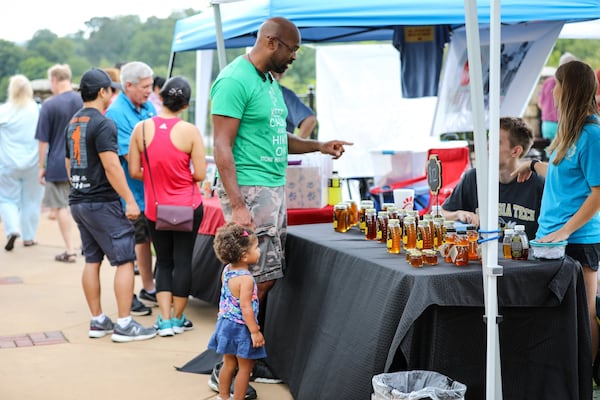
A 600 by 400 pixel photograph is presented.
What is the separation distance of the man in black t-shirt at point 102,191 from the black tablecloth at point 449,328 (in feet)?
6.44

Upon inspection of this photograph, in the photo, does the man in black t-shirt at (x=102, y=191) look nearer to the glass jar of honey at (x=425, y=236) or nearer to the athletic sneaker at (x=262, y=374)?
the athletic sneaker at (x=262, y=374)

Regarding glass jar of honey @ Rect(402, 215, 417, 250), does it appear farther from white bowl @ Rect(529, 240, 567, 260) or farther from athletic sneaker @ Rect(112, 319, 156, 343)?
athletic sneaker @ Rect(112, 319, 156, 343)

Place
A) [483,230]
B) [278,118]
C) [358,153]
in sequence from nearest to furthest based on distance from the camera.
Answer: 1. [483,230]
2. [278,118]
3. [358,153]

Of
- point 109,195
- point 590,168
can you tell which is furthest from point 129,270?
point 590,168

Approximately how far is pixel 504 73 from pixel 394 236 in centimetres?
430

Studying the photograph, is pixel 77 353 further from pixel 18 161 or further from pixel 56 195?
pixel 18 161

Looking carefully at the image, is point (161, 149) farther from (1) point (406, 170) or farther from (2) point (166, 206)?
(1) point (406, 170)

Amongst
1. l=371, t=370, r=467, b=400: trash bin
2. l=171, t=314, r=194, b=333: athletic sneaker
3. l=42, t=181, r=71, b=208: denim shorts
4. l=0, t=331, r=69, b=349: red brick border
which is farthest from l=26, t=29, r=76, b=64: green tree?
l=371, t=370, r=467, b=400: trash bin

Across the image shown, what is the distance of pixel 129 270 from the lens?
5520mm

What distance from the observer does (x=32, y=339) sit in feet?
18.4

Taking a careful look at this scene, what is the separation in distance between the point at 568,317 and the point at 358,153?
6557 mm

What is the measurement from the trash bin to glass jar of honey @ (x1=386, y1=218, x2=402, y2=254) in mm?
764

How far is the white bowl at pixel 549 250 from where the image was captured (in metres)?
3.57

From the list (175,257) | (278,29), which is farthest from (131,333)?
(278,29)
